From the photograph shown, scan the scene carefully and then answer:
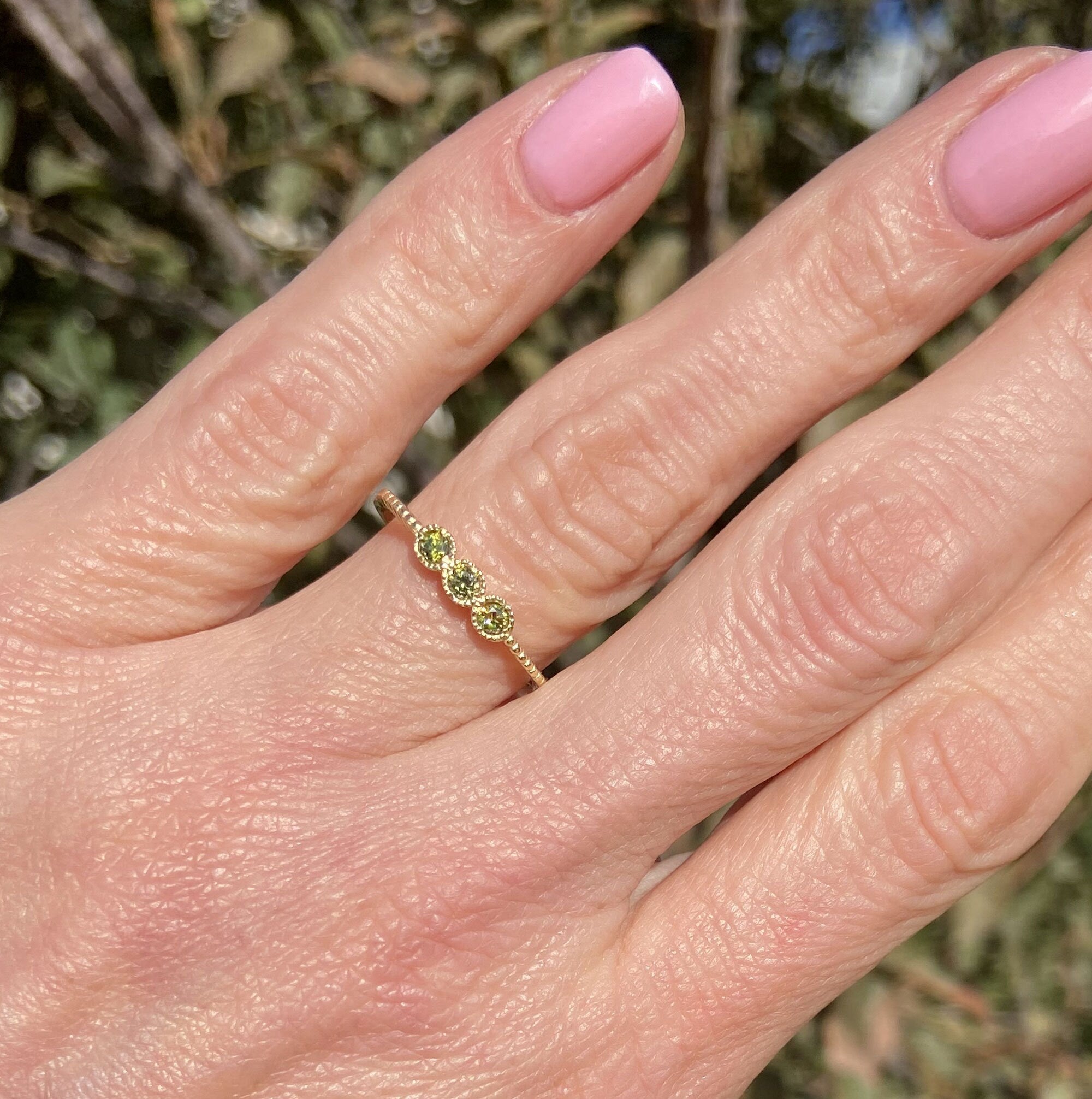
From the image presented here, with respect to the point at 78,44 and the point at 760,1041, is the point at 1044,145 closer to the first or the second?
the point at 760,1041

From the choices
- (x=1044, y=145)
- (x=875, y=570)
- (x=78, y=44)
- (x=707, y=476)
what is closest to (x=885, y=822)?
(x=875, y=570)

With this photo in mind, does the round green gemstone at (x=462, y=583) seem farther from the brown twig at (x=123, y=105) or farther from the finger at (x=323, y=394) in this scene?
the brown twig at (x=123, y=105)

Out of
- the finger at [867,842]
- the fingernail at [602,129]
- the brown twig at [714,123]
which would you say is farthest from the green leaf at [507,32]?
the finger at [867,842]

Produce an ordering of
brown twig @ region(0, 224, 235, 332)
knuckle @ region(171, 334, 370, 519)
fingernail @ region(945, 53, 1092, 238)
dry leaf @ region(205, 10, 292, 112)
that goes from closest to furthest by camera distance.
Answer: fingernail @ region(945, 53, 1092, 238) < knuckle @ region(171, 334, 370, 519) < dry leaf @ region(205, 10, 292, 112) < brown twig @ region(0, 224, 235, 332)

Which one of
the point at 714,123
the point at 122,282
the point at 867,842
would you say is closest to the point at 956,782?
the point at 867,842

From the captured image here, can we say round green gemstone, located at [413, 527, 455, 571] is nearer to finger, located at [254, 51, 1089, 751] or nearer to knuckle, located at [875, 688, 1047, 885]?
finger, located at [254, 51, 1089, 751]

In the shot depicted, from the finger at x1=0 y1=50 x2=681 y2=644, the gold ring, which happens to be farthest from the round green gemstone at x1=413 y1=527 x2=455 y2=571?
the finger at x1=0 y1=50 x2=681 y2=644
